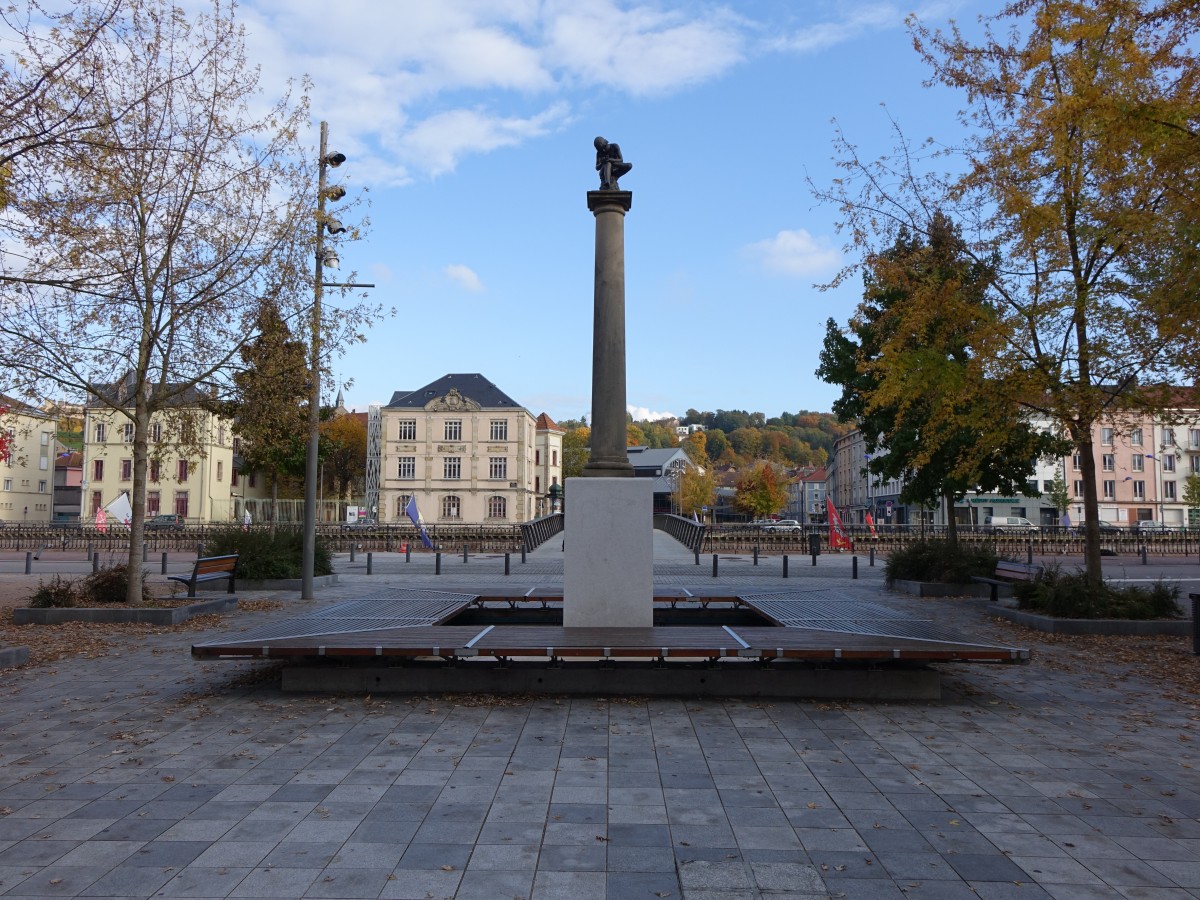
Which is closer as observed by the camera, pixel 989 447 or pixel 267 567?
pixel 989 447

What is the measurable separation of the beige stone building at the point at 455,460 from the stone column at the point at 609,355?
64.1m

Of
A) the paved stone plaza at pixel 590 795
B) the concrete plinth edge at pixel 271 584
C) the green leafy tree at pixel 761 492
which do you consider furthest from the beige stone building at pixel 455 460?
the paved stone plaza at pixel 590 795

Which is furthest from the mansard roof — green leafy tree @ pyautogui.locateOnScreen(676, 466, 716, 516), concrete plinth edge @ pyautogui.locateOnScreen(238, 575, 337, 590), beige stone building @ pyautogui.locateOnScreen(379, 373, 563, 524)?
concrete plinth edge @ pyautogui.locateOnScreen(238, 575, 337, 590)

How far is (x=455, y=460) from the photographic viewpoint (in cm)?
7431

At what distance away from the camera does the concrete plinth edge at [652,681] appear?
7879mm

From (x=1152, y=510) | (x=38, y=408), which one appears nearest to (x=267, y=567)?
(x=38, y=408)

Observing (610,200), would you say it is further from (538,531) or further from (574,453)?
(574,453)

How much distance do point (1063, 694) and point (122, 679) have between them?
30.7 feet

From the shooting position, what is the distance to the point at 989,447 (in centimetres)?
1361

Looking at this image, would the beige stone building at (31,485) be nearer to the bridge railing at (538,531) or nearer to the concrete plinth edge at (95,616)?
the bridge railing at (538,531)

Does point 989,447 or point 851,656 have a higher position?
point 989,447

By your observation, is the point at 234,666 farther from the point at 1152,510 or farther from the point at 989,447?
the point at 1152,510

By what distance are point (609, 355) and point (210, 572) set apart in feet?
31.1

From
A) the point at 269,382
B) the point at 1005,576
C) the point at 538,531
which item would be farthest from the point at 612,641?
the point at 538,531
